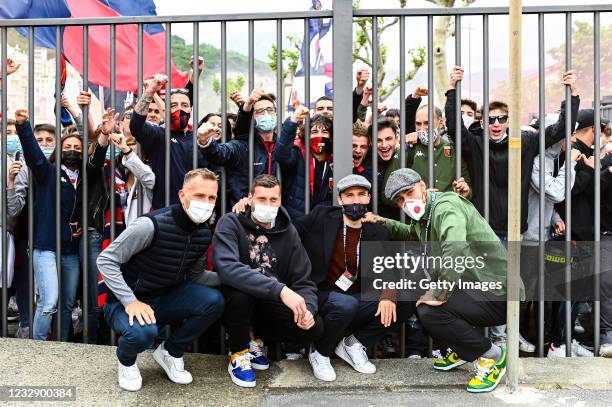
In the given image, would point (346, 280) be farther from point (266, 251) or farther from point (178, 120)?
point (178, 120)

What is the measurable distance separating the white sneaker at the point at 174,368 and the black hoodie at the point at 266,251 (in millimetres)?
586

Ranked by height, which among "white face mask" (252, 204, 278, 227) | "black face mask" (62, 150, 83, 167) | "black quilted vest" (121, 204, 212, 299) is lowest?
"black quilted vest" (121, 204, 212, 299)

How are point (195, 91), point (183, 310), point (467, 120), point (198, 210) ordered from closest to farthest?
1. point (198, 210)
2. point (183, 310)
3. point (195, 91)
4. point (467, 120)

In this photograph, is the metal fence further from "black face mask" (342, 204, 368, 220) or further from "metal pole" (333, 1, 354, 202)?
"black face mask" (342, 204, 368, 220)

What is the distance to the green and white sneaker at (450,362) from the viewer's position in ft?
14.2

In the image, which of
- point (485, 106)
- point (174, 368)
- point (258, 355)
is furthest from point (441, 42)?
point (174, 368)

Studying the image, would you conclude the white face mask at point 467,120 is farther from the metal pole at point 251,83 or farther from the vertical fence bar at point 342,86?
the metal pole at point 251,83

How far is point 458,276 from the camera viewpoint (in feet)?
13.5

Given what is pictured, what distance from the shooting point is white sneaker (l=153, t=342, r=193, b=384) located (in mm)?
4098

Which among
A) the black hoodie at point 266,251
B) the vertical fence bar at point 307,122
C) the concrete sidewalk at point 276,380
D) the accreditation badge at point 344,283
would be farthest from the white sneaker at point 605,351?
the vertical fence bar at point 307,122

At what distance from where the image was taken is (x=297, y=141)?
4.94m

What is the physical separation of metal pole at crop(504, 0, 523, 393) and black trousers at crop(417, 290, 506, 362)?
0.38 metres

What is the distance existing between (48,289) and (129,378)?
123 cm

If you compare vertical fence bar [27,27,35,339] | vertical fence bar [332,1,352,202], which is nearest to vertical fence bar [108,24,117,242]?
vertical fence bar [27,27,35,339]
